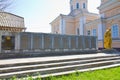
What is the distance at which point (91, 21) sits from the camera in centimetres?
3016

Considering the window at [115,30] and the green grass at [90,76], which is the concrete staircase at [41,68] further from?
the window at [115,30]

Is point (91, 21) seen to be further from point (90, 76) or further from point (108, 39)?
point (90, 76)

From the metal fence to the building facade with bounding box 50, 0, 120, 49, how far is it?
7117 mm

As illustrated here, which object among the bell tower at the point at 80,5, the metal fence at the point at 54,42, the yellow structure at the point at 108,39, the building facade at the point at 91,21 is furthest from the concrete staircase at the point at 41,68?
the bell tower at the point at 80,5

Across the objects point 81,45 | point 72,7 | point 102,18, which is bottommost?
point 81,45

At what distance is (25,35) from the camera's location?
12680mm

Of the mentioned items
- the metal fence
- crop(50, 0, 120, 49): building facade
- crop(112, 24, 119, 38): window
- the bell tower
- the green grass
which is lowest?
the green grass

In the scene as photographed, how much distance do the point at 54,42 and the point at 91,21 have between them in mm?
17257

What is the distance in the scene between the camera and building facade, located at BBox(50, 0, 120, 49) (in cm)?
2312

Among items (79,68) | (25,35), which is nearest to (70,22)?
(25,35)

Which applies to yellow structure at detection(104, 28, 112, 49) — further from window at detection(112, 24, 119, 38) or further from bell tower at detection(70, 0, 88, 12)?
bell tower at detection(70, 0, 88, 12)

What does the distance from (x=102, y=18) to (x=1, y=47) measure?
724 inches

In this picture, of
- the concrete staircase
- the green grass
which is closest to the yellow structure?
the concrete staircase

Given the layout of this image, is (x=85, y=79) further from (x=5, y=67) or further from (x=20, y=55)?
(x=20, y=55)
